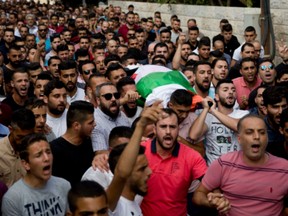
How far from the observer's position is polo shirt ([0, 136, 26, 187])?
202 inches

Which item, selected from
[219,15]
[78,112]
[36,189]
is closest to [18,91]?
[78,112]

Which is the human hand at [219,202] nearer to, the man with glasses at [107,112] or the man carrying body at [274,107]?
the man carrying body at [274,107]

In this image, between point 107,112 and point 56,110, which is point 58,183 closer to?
point 107,112

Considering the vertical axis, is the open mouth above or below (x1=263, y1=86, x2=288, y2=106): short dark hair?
below

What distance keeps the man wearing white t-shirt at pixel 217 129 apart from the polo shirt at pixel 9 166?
71.2 inches

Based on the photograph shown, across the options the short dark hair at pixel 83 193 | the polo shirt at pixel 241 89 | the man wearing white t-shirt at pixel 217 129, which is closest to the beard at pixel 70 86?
the polo shirt at pixel 241 89

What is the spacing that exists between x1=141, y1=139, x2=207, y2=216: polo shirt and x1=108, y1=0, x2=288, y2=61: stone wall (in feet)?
28.4

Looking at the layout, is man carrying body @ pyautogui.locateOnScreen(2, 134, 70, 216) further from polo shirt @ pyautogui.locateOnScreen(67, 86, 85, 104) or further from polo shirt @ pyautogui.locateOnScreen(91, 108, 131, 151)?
polo shirt @ pyautogui.locateOnScreen(67, 86, 85, 104)

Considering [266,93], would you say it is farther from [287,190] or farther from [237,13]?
[237,13]

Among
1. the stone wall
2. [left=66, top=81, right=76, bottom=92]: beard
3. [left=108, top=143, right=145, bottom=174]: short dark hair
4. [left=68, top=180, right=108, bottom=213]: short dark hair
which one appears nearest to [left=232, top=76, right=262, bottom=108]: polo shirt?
[left=66, top=81, right=76, bottom=92]: beard

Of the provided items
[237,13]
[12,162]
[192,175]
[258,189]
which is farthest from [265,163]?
[237,13]

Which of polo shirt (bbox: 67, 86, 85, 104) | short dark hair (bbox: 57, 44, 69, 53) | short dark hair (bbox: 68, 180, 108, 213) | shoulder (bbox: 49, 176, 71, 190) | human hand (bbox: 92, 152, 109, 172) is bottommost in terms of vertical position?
shoulder (bbox: 49, 176, 71, 190)

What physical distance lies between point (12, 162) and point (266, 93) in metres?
2.63

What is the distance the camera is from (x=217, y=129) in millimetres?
6477
